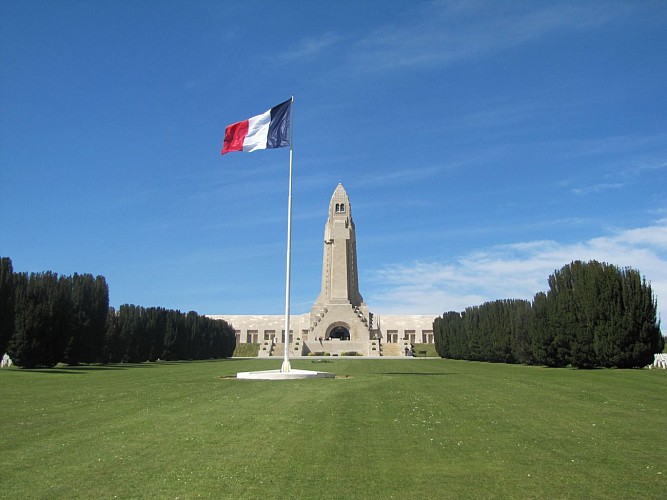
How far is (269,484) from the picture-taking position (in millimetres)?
7824

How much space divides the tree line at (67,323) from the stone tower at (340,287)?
3150cm

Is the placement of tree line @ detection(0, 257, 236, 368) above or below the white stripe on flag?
below

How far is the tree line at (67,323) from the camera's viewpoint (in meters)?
36.5

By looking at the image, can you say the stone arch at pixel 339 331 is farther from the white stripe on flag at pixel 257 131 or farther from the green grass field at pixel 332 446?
the green grass field at pixel 332 446

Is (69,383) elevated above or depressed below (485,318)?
below

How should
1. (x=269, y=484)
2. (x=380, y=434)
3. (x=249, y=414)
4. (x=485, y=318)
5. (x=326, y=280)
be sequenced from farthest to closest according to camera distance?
(x=326, y=280) < (x=485, y=318) < (x=249, y=414) < (x=380, y=434) < (x=269, y=484)

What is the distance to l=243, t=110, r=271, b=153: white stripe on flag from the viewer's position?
26.1 m

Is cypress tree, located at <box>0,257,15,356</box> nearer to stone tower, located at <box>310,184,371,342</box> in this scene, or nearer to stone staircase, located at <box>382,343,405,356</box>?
stone tower, located at <box>310,184,371,342</box>

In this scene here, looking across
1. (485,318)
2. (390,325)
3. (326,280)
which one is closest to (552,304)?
(485,318)

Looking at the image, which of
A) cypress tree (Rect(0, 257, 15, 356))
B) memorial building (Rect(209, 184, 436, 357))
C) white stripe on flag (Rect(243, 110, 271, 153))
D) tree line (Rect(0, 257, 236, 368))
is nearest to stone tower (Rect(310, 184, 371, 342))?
memorial building (Rect(209, 184, 436, 357))

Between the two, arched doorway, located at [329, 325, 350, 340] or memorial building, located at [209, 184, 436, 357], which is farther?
arched doorway, located at [329, 325, 350, 340]

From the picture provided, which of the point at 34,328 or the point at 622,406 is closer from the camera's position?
the point at 622,406

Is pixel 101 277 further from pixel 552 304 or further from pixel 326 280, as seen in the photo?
pixel 326 280

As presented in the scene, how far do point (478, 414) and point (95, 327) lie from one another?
3556 centimetres
